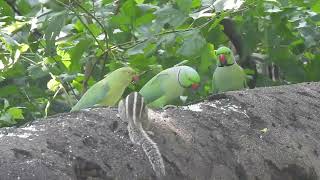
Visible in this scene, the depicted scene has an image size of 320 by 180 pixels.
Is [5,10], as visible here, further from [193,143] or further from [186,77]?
[193,143]

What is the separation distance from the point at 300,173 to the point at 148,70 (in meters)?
1.02

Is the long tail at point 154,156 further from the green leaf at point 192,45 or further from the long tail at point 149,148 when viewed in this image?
the green leaf at point 192,45

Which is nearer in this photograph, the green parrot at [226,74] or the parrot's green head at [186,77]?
the parrot's green head at [186,77]

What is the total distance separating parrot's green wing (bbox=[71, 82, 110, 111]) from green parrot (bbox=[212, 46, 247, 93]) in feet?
2.18

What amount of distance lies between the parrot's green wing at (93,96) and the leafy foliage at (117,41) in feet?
Answer: 0.81

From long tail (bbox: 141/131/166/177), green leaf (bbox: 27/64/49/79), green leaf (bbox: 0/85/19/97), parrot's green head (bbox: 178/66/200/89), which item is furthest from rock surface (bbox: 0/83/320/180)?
green leaf (bbox: 0/85/19/97)

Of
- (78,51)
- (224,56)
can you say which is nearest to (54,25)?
(78,51)

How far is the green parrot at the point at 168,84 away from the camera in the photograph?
1.76 m

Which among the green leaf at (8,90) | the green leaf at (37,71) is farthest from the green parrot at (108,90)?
the green leaf at (8,90)

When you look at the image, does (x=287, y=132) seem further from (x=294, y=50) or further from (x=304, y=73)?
(x=294, y=50)

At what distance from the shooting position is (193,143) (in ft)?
3.90

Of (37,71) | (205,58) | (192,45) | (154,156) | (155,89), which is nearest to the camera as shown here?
Answer: (154,156)

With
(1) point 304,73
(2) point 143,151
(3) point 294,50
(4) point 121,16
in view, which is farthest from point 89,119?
(3) point 294,50

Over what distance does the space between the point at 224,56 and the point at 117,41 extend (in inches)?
16.2
